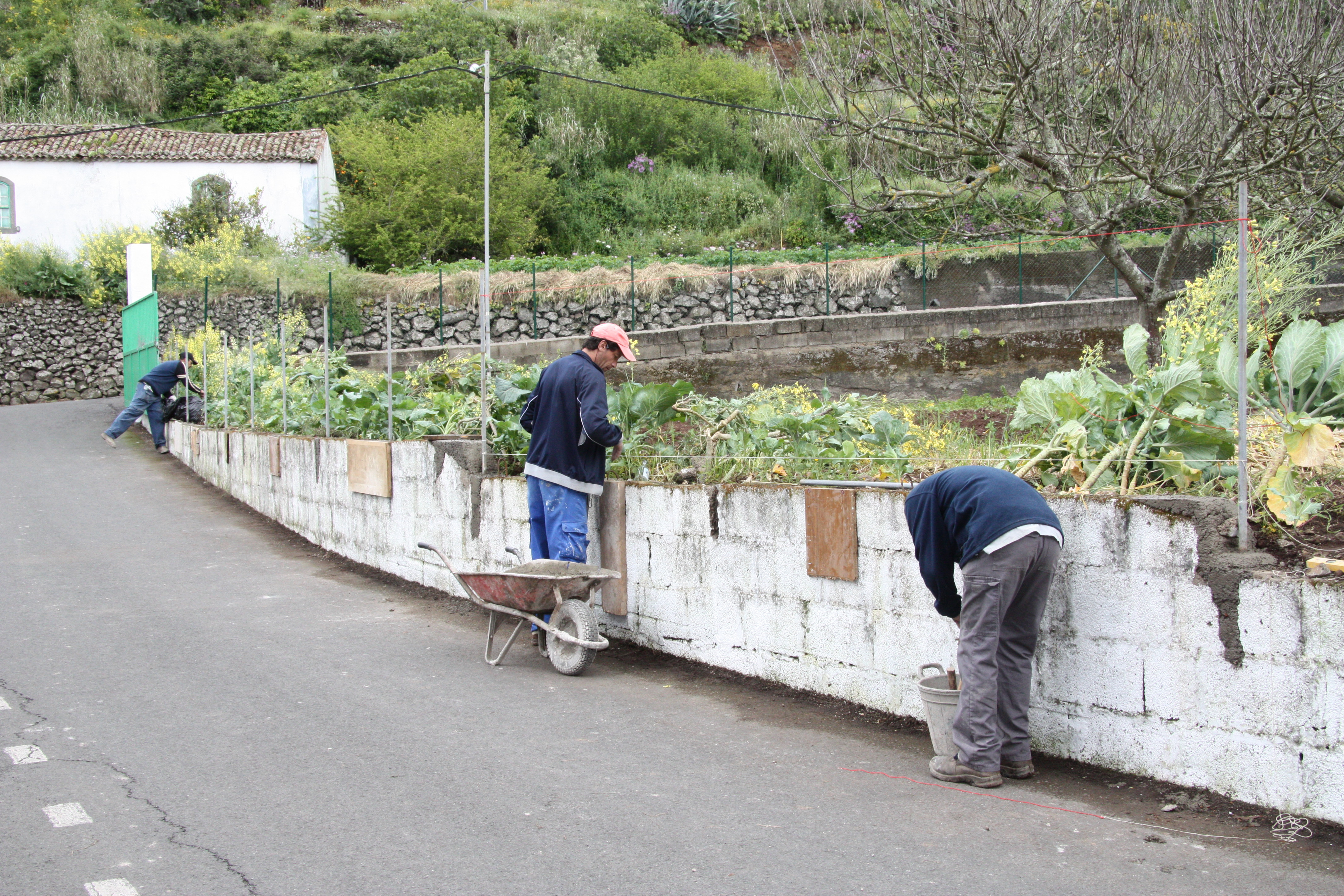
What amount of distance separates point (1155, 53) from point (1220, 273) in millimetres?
9536

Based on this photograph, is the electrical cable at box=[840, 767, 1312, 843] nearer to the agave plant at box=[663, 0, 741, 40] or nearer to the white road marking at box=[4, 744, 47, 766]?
the white road marking at box=[4, 744, 47, 766]

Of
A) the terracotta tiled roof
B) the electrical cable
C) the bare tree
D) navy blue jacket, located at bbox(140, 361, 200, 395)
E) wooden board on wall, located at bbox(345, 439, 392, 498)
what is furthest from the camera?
the terracotta tiled roof

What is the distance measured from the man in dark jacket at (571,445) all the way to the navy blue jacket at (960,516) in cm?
261

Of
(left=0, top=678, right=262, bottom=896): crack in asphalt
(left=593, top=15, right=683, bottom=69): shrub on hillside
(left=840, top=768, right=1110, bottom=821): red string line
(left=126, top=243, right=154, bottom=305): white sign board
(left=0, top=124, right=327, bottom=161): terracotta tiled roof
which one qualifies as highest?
(left=593, top=15, right=683, bottom=69): shrub on hillside

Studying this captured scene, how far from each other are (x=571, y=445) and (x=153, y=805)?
333 centimetres

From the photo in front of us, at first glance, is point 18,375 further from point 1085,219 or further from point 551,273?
point 1085,219

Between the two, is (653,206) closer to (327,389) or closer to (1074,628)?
(327,389)

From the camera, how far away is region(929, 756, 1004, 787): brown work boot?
176 inches

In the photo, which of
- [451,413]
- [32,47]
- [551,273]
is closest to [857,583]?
[451,413]

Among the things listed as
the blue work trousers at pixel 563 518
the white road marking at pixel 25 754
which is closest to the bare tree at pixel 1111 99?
the blue work trousers at pixel 563 518

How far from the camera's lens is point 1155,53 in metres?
13.0

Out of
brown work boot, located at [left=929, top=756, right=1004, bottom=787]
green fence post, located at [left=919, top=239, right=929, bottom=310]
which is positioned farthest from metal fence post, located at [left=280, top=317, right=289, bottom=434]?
green fence post, located at [left=919, top=239, right=929, bottom=310]

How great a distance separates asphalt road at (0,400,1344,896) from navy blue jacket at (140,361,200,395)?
41.0ft

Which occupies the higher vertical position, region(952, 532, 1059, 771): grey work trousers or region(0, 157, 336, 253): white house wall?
region(0, 157, 336, 253): white house wall
